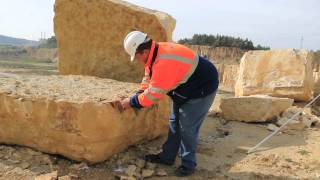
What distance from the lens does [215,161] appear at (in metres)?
4.81

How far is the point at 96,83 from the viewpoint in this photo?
203 inches

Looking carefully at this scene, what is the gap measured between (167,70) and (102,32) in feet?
7.65

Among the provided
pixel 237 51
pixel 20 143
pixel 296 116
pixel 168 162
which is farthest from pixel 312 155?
pixel 237 51

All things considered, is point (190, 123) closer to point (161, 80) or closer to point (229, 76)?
point (161, 80)

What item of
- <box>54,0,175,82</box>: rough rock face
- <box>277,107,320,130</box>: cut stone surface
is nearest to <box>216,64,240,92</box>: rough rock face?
<box>277,107,320,130</box>: cut stone surface

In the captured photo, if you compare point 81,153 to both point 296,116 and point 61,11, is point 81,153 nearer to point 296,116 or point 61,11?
point 61,11

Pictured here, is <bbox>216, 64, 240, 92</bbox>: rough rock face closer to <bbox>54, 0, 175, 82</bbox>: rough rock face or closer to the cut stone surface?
the cut stone surface

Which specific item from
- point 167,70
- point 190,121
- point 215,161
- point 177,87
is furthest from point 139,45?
point 215,161

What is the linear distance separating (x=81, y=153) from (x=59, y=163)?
0.87ft

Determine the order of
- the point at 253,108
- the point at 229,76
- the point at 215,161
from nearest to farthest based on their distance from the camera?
the point at 215,161 → the point at 253,108 → the point at 229,76

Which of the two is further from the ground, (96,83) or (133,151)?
(96,83)

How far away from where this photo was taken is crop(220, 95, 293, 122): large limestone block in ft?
21.2

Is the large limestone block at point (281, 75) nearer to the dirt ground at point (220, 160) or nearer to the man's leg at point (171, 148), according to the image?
the dirt ground at point (220, 160)

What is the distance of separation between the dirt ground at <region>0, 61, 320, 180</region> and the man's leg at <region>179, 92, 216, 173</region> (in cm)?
19
